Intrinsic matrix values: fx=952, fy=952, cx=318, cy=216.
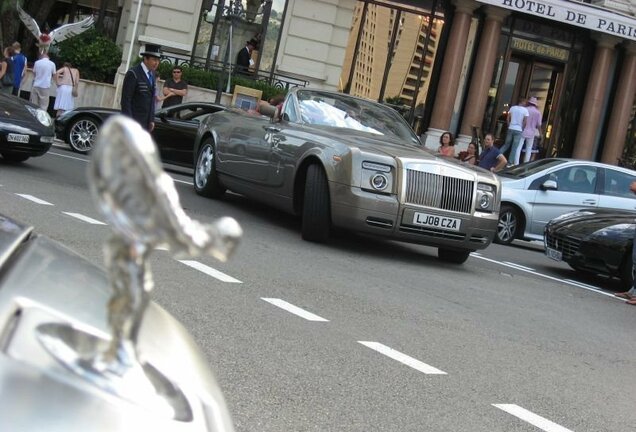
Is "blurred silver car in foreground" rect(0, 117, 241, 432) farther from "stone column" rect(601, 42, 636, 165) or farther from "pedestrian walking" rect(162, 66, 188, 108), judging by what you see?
"stone column" rect(601, 42, 636, 165)

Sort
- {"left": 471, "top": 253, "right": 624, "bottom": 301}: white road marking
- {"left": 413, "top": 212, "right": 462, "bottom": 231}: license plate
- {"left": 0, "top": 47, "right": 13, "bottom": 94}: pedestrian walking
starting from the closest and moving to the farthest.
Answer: {"left": 413, "top": 212, "right": 462, "bottom": 231}: license plate
{"left": 471, "top": 253, "right": 624, "bottom": 301}: white road marking
{"left": 0, "top": 47, "right": 13, "bottom": 94}: pedestrian walking

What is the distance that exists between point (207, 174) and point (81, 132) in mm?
5151

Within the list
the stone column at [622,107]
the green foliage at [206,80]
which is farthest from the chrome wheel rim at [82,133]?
the stone column at [622,107]

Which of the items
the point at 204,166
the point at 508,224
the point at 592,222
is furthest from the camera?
the point at 508,224

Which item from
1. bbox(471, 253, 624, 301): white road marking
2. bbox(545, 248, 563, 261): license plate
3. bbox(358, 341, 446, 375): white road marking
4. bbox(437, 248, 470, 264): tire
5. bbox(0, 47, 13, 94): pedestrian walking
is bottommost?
bbox(358, 341, 446, 375): white road marking

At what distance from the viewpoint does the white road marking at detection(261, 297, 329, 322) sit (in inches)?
249

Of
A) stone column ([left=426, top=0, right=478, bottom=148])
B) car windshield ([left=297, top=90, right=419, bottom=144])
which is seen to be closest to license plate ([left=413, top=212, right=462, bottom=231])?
car windshield ([left=297, top=90, right=419, bottom=144])

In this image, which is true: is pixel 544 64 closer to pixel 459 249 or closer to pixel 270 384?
pixel 459 249

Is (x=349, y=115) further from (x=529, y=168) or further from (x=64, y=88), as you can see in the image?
(x=64, y=88)

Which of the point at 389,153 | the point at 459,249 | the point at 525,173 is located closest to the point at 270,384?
→ the point at 389,153

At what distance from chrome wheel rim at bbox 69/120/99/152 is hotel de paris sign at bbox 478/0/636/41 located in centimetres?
1226

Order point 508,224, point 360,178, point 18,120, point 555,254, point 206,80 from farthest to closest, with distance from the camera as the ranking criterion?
point 206,80 → point 508,224 → point 555,254 → point 18,120 → point 360,178

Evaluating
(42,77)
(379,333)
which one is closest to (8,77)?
(42,77)

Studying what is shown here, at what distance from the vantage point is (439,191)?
30.7ft
